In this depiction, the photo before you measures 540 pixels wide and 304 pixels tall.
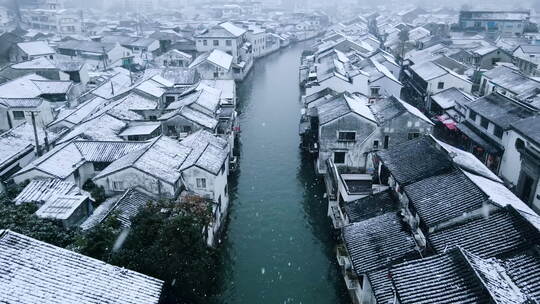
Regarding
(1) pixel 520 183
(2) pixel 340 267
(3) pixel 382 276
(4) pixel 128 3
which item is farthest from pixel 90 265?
(4) pixel 128 3

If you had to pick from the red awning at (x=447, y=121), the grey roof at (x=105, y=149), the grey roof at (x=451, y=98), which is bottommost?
the red awning at (x=447, y=121)

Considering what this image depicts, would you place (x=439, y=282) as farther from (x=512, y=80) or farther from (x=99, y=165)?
(x=512, y=80)

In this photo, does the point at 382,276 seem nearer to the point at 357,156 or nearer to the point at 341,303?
the point at 341,303

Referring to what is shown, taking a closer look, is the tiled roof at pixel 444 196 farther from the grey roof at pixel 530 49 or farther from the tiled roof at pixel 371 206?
the grey roof at pixel 530 49

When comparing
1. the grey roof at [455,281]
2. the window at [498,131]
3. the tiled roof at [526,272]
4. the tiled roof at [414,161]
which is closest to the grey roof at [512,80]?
the window at [498,131]

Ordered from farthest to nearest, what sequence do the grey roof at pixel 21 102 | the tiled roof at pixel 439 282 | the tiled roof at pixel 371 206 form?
the grey roof at pixel 21 102
the tiled roof at pixel 371 206
the tiled roof at pixel 439 282

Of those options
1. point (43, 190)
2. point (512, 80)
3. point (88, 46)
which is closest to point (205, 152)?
point (43, 190)
